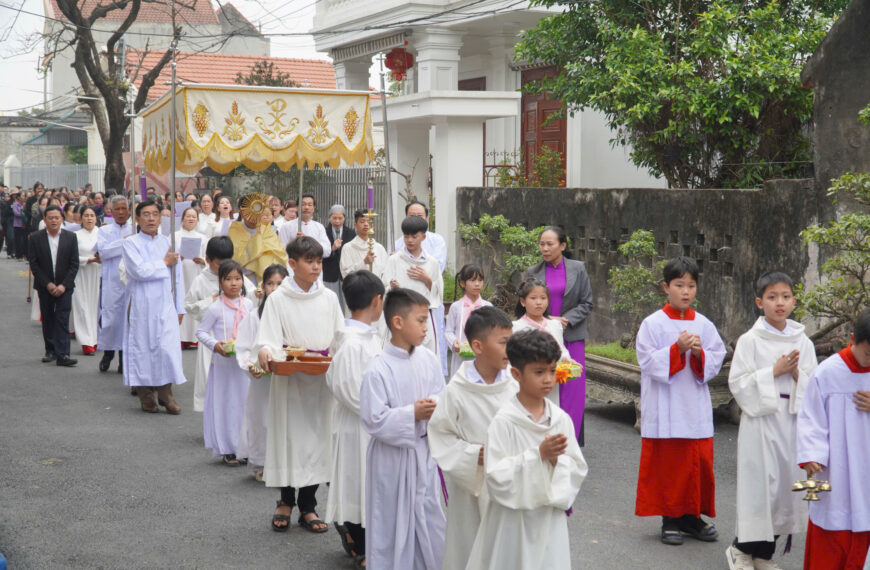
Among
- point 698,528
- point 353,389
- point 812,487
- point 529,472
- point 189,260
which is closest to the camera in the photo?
point 529,472

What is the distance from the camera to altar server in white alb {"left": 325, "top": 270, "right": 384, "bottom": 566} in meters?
5.09

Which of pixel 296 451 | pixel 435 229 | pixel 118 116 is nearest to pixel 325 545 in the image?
pixel 296 451

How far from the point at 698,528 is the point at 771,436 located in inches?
36.9

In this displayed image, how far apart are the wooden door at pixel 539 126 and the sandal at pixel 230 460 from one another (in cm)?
1060

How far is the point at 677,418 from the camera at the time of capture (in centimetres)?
585

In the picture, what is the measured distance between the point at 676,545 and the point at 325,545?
2.04 m

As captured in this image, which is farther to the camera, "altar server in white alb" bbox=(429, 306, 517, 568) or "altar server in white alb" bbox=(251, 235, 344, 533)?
"altar server in white alb" bbox=(251, 235, 344, 533)

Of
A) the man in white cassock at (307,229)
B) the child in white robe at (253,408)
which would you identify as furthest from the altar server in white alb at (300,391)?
the man in white cassock at (307,229)

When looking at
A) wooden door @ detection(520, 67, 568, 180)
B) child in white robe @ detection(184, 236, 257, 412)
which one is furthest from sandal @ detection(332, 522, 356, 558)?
wooden door @ detection(520, 67, 568, 180)

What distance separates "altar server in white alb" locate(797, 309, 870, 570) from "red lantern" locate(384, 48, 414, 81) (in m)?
16.0

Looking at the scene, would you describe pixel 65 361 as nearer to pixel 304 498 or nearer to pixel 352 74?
pixel 304 498

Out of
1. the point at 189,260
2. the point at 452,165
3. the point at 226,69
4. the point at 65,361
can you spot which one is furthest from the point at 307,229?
the point at 226,69

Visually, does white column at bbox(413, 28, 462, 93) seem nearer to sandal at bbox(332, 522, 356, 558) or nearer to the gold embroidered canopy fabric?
the gold embroidered canopy fabric

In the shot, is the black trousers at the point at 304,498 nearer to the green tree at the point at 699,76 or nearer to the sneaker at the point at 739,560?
the sneaker at the point at 739,560
